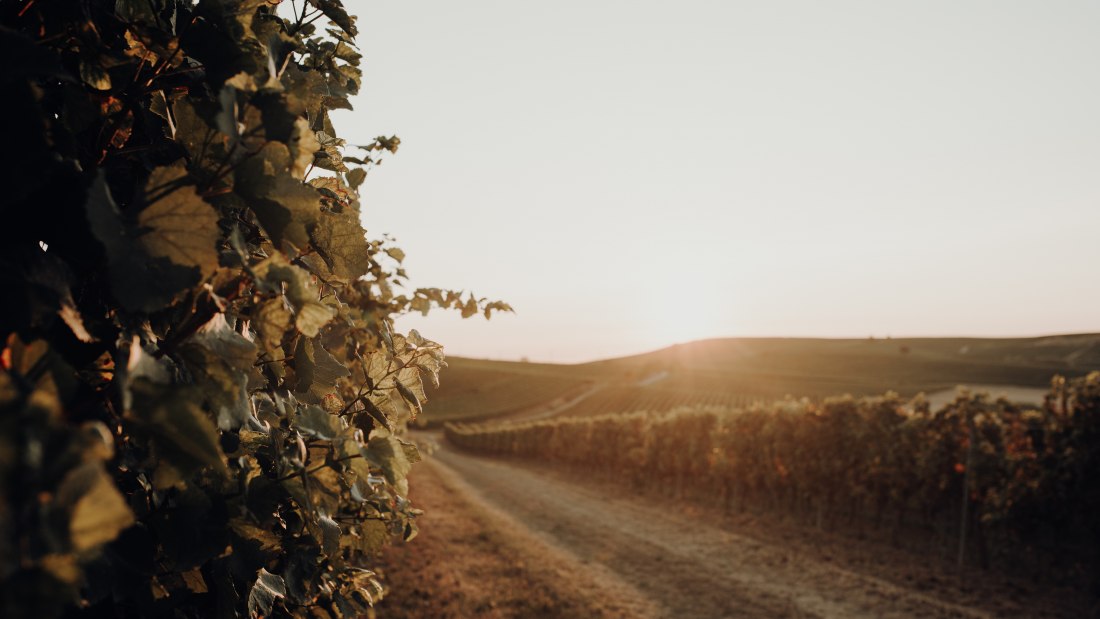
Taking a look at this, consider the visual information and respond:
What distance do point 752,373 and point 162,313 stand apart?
9687cm

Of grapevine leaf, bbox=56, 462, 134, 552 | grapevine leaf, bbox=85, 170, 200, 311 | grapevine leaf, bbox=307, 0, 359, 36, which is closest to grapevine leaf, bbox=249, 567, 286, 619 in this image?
grapevine leaf, bbox=85, 170, 200, 311

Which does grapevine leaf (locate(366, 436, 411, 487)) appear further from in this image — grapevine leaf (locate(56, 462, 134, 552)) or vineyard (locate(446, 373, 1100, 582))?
vineyard (locate(446, 373, 1100, 582))

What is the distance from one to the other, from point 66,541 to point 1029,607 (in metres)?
14.2

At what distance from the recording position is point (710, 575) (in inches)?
452

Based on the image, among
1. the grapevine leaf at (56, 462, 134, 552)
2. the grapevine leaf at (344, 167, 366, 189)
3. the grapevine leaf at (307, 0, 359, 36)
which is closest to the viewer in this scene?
the grapevine leaf at (56, 462, 134, 552)

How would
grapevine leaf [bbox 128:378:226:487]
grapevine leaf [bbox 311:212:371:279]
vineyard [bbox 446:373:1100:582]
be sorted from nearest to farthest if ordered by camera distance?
grapevine leaf [bbox 128:378:226:487] < grapevine leaf [bbox 311:212:371:279] < vineyard [bbox 446:373:1100:582]

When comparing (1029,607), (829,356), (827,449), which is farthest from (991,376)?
(1029,607)

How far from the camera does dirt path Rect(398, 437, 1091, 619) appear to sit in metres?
9.77

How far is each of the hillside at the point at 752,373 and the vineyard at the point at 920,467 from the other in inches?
1757

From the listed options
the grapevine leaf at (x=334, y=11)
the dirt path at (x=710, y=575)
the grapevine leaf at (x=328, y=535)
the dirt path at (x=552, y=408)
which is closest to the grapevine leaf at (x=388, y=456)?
the grapevine leaf at (x=328, y=535)

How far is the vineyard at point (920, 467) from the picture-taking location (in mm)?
11898

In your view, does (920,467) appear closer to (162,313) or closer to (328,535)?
(328,535)

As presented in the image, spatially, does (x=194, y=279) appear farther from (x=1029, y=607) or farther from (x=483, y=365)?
(x=483, y=365)

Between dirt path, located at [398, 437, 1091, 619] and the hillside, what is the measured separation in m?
51.6
